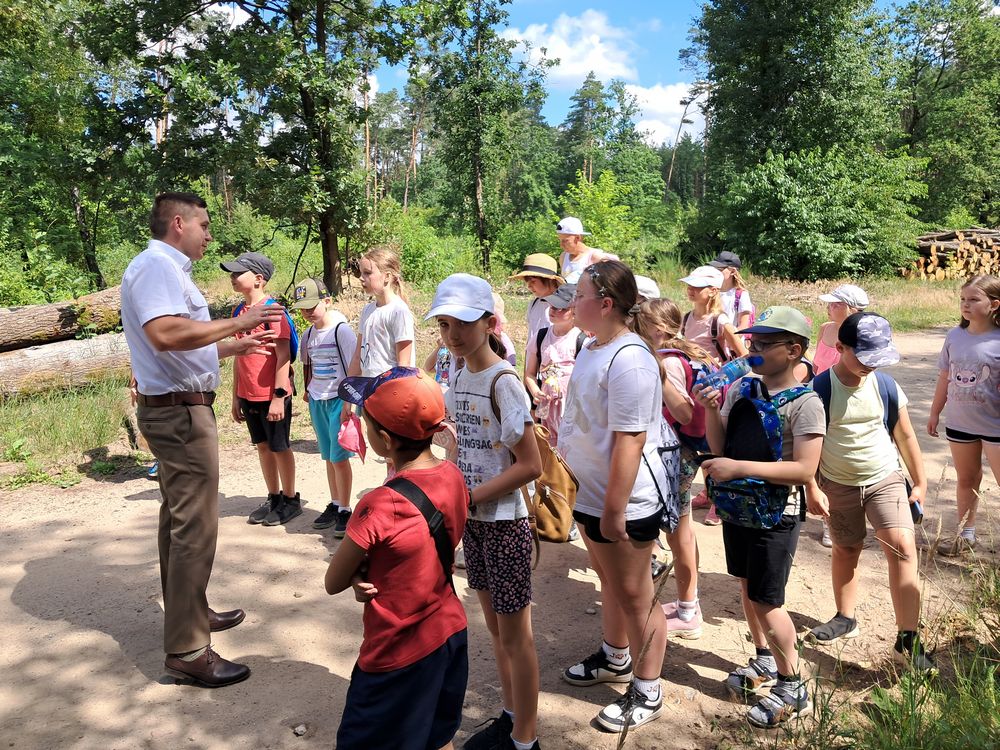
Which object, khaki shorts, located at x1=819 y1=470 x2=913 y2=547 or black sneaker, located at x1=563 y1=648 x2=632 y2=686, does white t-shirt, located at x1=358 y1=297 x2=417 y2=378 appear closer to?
black sneaker, located at x1=563 y1=648 x2=632 y2=686

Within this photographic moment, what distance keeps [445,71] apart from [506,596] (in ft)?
79.9

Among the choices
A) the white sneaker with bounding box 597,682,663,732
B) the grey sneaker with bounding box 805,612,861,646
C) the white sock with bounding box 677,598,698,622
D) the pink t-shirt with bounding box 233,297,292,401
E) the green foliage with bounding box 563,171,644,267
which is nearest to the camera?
the white sneaker with bounding box 597,682,663,732

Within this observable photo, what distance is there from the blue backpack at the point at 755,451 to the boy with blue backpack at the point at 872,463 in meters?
0.51

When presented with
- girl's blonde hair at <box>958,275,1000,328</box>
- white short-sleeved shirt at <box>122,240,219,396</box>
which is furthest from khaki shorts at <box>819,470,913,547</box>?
white short-sleeved shirt at <box>122,240,219,396</box>

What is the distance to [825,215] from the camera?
2138cm

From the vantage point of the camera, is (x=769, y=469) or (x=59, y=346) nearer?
(x=769, y=469)

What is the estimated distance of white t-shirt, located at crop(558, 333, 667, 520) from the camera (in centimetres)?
262

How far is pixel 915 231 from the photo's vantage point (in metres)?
23.0

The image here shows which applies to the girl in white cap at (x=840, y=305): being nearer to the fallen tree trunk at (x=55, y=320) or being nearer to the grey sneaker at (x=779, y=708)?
the grey sneaker at (x=779, y=708)

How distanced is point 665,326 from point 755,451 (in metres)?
0.93

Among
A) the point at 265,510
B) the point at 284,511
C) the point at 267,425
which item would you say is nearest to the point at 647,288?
the point at 267,425

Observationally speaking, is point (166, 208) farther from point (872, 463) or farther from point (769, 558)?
point (872, 463)

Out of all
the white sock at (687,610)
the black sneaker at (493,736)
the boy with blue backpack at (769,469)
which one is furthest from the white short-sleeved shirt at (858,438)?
the black sneaker at (493,736)

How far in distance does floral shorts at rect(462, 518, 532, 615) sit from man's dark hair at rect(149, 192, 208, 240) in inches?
88.6
